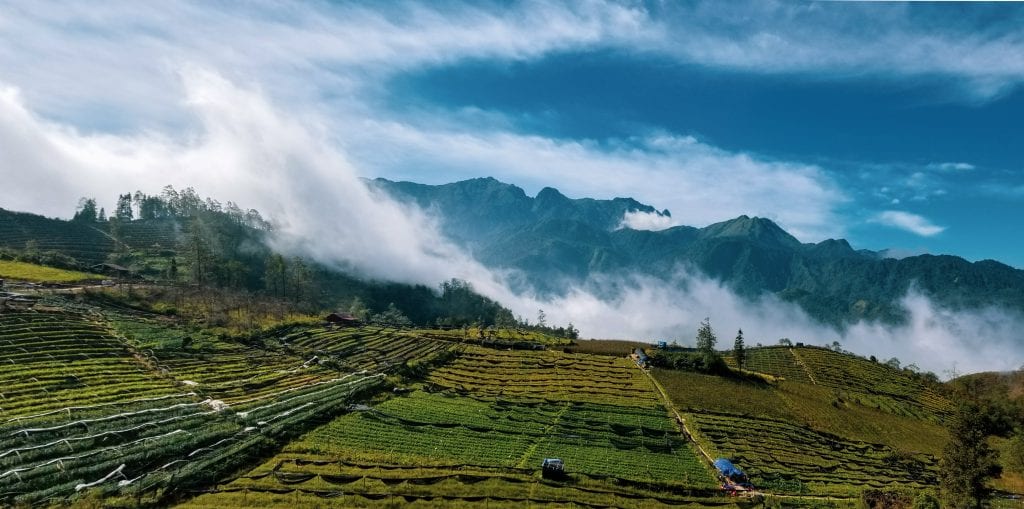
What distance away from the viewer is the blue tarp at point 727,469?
61.1 metres

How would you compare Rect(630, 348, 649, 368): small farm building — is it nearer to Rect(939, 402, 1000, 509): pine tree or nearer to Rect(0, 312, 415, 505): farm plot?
Rect(0, 312, 415, 505): farm plot

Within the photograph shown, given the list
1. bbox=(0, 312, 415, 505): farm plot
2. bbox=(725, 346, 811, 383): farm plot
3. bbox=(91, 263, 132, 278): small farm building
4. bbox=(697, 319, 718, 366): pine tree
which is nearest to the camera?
bbox=(0, 312, 415, 505): farm plot

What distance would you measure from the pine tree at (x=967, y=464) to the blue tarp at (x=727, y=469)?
21.6 m

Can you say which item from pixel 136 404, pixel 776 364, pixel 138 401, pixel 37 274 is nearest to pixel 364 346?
pixel 138 401

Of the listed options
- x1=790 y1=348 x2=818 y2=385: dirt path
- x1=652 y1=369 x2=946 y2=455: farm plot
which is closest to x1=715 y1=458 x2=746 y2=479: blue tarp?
x1=652 y1=369 x2=946 y2=455: farm plot

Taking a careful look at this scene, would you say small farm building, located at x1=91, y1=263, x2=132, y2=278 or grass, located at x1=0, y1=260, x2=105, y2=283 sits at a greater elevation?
small farm building, located at x1=91, y1=263, x2=132, y2=278

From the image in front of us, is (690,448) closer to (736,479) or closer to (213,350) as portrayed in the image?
(736,479)

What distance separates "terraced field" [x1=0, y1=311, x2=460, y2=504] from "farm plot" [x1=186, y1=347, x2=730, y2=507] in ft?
16.4

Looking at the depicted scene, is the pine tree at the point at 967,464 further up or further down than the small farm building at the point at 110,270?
further down

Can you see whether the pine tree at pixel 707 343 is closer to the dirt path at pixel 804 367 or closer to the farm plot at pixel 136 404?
the dirt path at pixel 804 367

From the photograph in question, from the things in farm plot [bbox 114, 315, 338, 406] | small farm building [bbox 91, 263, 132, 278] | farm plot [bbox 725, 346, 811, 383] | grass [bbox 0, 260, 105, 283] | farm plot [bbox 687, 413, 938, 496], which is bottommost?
farm plot [bbox 687, 413, 938, 496]

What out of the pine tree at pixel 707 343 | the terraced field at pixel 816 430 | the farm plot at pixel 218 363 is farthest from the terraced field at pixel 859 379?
the farm plot at pixel 218 363

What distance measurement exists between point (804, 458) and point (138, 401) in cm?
8848

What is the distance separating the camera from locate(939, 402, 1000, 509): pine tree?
56688 millimetres
